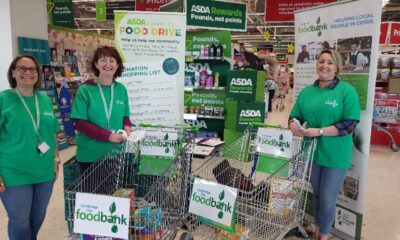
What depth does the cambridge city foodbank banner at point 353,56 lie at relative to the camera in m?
2.90

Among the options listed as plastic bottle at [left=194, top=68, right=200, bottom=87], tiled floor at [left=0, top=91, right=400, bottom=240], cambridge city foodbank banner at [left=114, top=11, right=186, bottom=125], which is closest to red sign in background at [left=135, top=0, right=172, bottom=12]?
plastic bottle at [left=194, top=68, right=200, bottom=87]

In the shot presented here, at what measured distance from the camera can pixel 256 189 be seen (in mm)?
2059

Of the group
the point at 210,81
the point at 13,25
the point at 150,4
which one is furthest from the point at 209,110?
the point at 13,25

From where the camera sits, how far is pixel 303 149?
8.39ft

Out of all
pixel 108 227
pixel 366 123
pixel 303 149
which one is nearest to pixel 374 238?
pixel 366 123

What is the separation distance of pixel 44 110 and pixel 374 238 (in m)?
3.21

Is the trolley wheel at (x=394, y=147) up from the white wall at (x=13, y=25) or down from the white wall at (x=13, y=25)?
down

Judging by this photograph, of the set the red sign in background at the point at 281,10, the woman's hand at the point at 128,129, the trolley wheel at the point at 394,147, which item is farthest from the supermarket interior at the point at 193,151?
the red sign in background at the point at 281,10

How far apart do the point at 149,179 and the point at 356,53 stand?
2.10 m

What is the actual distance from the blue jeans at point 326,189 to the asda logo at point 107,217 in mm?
1753

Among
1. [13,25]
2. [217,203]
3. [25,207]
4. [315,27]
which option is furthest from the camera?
[13,25]

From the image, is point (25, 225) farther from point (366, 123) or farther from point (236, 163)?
point (366, 123)

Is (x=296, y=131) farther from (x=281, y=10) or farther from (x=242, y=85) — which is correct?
(x=281, y=10)

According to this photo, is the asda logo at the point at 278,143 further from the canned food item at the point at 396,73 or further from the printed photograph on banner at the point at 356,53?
the canned food item at the point at 396,73
